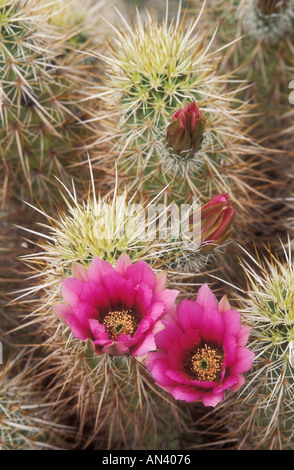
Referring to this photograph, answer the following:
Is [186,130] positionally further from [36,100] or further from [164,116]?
[36,100]

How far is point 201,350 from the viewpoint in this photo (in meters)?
1.15

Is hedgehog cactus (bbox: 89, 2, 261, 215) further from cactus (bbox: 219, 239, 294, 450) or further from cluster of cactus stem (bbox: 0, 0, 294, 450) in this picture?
cactus (bbox: 219, 239, 294, 450)

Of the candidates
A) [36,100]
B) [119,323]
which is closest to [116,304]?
[119,323]

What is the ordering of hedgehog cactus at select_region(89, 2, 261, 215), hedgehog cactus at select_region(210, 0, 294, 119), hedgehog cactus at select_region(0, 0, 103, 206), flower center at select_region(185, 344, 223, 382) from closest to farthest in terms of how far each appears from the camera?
flower center at select_region(185, 344, 223, 382) → hedgehog cactus at select_region(89, 2, 261, 215) → hedgehog cactus at select_region(0, 0, 103, 206) → hedgehog cactus at select_region(210, 0, 294, 119)

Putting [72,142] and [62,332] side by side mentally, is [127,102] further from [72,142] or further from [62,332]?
[62,332]

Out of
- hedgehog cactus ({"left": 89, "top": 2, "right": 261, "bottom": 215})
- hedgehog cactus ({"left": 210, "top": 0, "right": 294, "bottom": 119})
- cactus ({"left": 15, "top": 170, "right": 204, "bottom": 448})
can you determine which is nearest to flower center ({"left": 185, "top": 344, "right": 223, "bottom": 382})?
cactus ({"left": 15, "top": 170, "right": 204, "bottom": 448})

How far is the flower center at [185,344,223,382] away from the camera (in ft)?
3.68

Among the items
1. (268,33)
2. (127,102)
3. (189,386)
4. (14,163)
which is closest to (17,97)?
(14,163)

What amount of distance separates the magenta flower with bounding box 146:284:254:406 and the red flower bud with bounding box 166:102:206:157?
0.33 meters

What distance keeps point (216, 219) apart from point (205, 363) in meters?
0.28

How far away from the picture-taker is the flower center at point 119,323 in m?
1.08

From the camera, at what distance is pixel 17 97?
1.50m

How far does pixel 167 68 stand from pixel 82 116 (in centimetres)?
40

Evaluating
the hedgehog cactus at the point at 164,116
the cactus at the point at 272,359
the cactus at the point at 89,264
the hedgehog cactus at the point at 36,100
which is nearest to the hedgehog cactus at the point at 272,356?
the cactus at the point at 272,359
